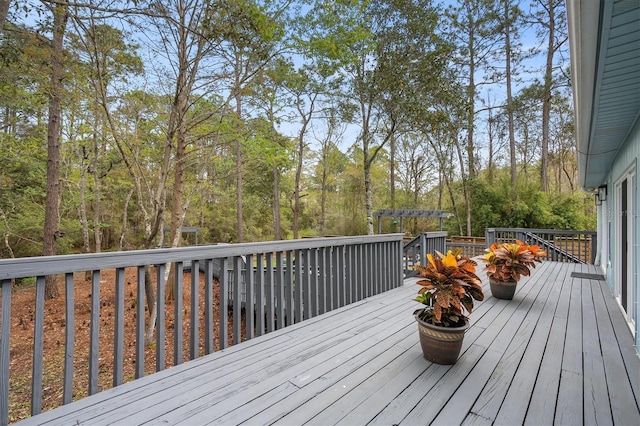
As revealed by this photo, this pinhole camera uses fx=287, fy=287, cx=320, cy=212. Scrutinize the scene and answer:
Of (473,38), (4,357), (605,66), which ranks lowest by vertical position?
(4,357)

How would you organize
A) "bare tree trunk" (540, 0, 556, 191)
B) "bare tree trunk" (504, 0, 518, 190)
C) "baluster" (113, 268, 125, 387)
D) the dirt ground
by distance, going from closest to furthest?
"baluster" (113, 268, 125, 387)
the dirt ground
"bare tree trunk" (540, 0, 556, 191)
"bare tree trunk" (504, 0, 518, 190)

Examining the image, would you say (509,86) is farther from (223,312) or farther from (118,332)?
(118,332)

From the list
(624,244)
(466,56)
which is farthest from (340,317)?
(466,56)

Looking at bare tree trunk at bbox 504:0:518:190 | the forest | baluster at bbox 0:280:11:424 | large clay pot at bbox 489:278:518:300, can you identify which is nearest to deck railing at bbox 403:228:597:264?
large clay pot at bbox 489:278:518:300

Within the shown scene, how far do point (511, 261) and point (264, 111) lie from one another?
A: 275 inches

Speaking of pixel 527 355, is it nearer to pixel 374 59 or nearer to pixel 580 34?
pixel 580 34

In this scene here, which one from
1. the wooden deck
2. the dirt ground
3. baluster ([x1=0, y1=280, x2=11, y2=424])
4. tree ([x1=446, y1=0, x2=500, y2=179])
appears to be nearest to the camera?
baluster ([x1=0, y1=280, x2=11, y2=424])

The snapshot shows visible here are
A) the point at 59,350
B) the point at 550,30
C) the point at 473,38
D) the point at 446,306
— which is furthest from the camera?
the point at 473,38

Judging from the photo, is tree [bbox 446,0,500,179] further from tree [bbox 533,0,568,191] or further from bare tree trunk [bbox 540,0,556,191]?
bare tree trunk [bbox 540,0,556,191]

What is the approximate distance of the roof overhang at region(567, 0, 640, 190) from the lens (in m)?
1.17

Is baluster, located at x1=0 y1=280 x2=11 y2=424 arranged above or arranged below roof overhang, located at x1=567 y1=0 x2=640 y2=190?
below

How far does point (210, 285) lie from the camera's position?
7.22ft

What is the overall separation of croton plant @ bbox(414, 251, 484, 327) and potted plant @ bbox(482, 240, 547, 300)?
190cm

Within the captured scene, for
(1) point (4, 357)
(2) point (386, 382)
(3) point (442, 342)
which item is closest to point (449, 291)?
(3) point (442, 342)
